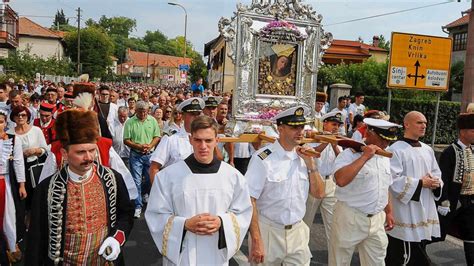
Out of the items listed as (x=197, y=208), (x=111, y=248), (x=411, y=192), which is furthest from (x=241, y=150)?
(x=111, y=248)

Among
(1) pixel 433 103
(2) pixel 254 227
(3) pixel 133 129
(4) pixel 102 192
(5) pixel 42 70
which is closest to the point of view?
(4) pixel 102 192

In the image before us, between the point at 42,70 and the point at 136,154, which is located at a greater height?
the point at 42,70

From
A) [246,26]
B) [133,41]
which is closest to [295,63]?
[246,26]

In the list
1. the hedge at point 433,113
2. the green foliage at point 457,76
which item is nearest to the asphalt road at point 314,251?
the hedge at point 433,113

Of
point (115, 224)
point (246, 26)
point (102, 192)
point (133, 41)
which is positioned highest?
point (133, 41)

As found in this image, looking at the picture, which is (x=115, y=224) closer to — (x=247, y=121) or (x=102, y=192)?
(x=102, y=192)

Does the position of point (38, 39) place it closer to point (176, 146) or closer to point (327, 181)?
point (176, 146)

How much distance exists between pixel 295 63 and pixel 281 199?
3.62m

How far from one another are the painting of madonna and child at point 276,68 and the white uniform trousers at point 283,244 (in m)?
3.29

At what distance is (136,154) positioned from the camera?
7.93m

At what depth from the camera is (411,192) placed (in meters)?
4.92

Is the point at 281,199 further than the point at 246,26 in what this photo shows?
No

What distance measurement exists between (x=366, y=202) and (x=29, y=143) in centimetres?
440

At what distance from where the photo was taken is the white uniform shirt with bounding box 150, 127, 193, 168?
17.5 feet
